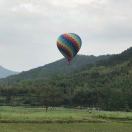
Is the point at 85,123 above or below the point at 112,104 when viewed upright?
below

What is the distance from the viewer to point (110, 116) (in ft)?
250

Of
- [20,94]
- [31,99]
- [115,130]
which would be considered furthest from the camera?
[20,94]

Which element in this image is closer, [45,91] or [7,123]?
[7,123]

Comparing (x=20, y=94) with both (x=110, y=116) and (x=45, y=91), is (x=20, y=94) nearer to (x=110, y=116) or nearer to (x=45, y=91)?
(x=45, y=91)

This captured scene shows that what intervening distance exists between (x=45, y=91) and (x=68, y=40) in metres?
77.3

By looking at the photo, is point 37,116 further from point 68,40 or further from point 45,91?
point 45,91

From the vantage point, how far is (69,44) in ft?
309

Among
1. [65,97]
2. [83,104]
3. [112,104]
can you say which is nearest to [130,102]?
[112,104]

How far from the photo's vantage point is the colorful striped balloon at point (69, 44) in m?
94.2

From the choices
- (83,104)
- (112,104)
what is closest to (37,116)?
(112,104)

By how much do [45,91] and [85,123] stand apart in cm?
10669

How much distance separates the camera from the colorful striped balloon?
309ft

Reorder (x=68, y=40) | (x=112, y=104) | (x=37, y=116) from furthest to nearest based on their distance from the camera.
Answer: (x=112, y=104) < (x=68, y=40) < (x=37, y=116)

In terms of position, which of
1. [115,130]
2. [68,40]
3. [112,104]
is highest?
[68,40]
